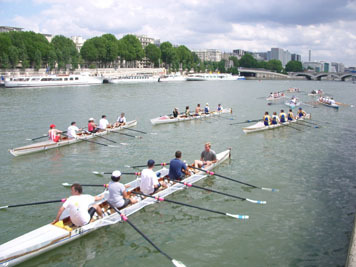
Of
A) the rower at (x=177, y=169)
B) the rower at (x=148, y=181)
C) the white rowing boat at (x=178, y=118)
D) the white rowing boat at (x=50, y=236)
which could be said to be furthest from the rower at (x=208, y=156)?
the white rowing boat at (x=178, y=118)

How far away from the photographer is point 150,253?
9.45m

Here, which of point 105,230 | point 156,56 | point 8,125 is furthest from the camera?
point 156,56

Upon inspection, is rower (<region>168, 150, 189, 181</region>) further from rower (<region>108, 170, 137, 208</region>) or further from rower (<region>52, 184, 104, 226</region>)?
rower (<region>52, 184, 104, 226</region>)

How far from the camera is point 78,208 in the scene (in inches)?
365

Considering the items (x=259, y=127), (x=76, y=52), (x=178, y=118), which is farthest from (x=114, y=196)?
(x=76, y=52)

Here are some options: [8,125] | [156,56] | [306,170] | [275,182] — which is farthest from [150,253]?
[156,56]

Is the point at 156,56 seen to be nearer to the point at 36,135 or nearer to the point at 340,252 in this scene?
the point at 36,135

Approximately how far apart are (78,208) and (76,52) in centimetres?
10611

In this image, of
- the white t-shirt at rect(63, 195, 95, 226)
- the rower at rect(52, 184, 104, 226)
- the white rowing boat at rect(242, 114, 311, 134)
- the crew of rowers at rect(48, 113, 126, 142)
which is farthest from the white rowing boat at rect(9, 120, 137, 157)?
the white rowing boat at rect(242, 114, 311, 134)

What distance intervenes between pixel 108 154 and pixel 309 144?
13950 mm

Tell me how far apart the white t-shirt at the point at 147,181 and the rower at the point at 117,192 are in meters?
1.21

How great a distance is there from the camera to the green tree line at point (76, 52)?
8700 centimetres

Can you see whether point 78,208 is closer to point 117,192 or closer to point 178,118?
point 117,192

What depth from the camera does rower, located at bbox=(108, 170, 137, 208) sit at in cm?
1034
